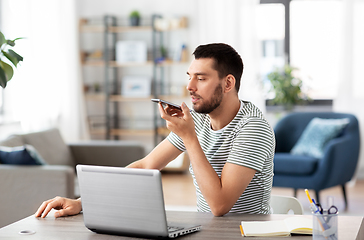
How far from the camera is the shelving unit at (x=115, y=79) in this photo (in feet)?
19.1

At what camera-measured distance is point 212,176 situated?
1631 millimetres

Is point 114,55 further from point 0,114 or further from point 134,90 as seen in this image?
point 0,114

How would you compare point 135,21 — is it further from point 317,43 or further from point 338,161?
point 338,161

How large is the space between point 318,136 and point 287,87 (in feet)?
2.75

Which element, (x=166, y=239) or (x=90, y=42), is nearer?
(x=166, y=239)

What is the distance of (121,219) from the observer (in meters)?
1.39

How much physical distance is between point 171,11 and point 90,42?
42.0 inches

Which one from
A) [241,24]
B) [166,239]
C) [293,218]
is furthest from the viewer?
[241,24]

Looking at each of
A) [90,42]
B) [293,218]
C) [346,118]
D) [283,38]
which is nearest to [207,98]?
[293,218]

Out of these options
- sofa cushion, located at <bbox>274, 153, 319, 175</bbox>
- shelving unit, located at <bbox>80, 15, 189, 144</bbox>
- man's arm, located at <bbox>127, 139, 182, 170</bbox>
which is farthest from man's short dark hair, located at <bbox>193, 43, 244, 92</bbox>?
shelving unit, located at <bbox>80, 15, 189, 144</bbox>

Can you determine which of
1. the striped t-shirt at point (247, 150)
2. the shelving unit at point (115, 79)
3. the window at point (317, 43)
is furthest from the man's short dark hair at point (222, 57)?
the window at point (317, 43)

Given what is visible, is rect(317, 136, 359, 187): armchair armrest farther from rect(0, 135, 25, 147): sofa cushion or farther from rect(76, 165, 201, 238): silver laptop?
rect(76, 165, 201, 238): silver laptop

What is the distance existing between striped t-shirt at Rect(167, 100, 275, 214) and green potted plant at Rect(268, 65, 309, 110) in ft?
10.6

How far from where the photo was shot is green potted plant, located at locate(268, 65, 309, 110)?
5.04 metres
